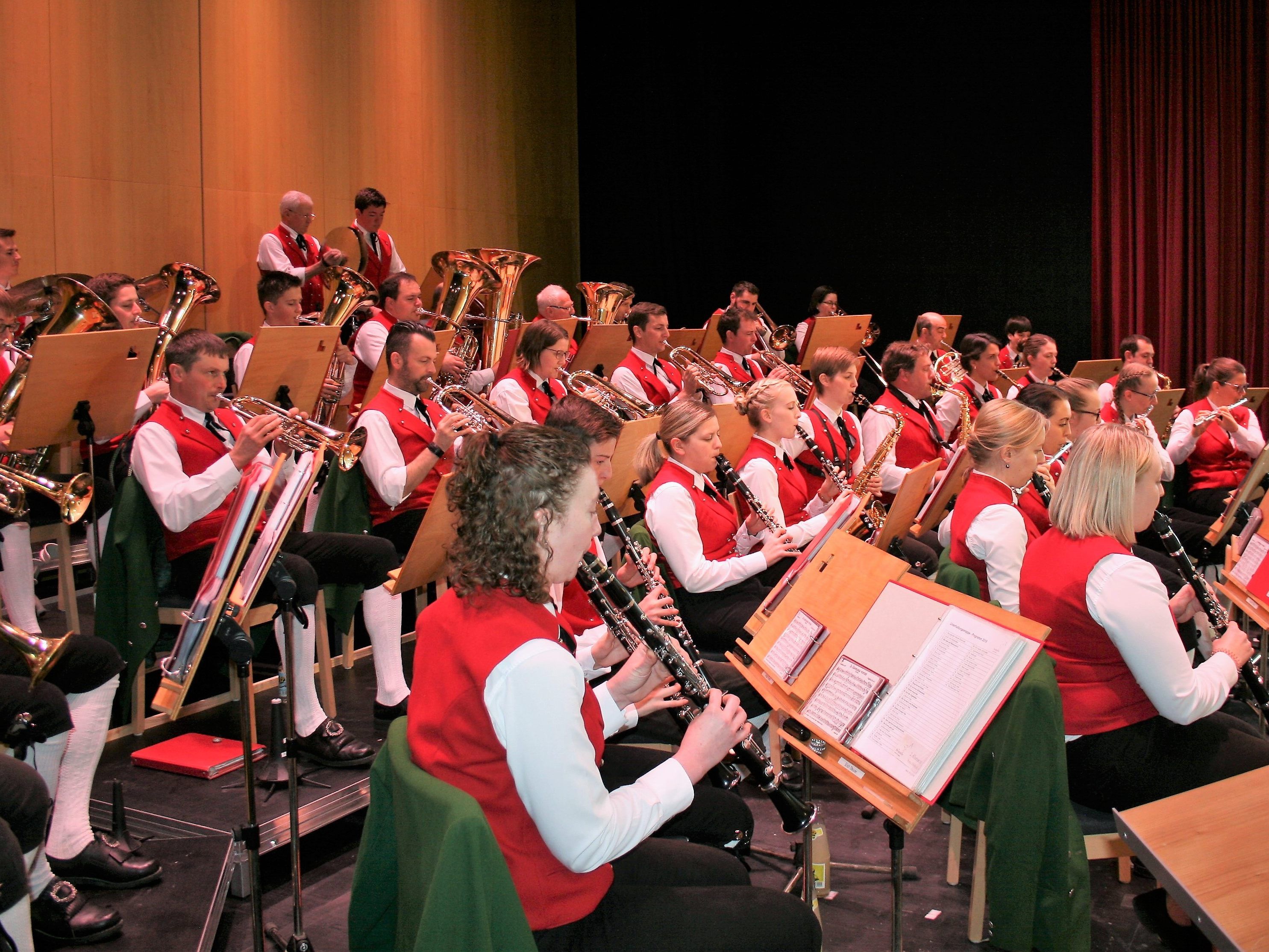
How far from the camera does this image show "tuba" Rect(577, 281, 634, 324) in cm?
795

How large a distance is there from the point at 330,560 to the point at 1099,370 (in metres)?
5.81

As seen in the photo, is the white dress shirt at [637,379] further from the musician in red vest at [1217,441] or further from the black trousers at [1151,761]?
the black trousers at [1151,761]

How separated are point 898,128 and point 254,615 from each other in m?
8.79

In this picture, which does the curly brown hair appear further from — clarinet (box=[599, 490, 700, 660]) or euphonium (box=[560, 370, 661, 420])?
euphonium (box=[560, 370, 661, 420])

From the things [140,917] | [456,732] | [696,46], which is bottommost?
[140,917]

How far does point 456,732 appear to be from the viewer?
168 cm

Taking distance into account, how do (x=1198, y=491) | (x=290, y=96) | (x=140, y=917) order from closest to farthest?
(x=140, y=917) → (x=1198, y=491) → (x=290, y=96)

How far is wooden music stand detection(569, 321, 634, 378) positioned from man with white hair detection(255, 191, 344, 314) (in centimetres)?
171

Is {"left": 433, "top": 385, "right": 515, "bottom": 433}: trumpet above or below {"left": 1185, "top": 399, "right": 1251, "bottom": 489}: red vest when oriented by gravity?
above

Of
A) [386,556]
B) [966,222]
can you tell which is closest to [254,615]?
[386,556]

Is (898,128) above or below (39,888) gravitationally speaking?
above

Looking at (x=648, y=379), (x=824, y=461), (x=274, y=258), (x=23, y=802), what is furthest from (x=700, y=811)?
(x=274, y=258)

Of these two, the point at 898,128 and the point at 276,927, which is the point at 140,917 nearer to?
the point at 276,927

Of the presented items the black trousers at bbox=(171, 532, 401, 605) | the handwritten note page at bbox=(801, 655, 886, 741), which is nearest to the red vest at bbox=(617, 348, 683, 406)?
the black trousers at bbox=(171, 532, 401, 605)
